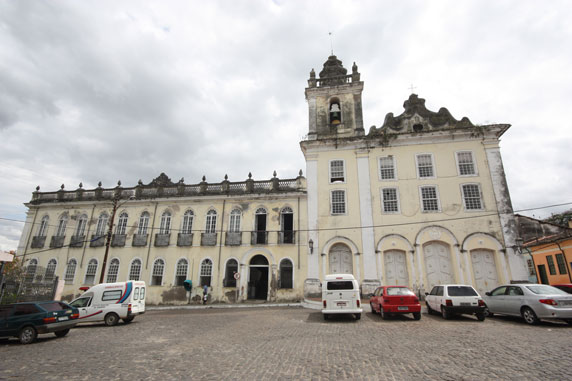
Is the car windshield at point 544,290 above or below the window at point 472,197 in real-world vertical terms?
below

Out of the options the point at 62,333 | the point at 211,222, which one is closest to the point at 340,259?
the point at 211,222

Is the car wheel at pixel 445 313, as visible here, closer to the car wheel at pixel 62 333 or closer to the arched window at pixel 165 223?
the car wheel at pixel 62 333

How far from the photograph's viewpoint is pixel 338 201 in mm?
22219

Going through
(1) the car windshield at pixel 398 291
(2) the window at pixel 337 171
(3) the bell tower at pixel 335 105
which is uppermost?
(3) the bell tower at pixel 335 105

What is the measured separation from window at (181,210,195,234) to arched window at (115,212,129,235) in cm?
556

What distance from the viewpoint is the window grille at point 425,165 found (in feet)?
71.1

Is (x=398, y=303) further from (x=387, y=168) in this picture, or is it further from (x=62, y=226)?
(x=62, y=226)

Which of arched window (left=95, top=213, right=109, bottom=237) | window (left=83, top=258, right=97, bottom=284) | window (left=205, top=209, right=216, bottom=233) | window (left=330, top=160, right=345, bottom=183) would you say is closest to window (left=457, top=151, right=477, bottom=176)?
window (left=330, top=160, right=345, bottom=183)

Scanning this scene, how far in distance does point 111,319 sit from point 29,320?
403 centimetres

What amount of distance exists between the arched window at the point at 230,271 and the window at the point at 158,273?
5461 mm

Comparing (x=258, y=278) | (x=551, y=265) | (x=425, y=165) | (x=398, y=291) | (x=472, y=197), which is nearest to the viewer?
(x=398, y=291)

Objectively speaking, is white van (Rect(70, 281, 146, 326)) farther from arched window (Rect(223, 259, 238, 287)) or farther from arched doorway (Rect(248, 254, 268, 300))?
arched doorway (Rect(248, 254, 268, 300))

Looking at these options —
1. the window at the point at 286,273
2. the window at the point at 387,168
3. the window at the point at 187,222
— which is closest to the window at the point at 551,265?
the window at the point at 387,168

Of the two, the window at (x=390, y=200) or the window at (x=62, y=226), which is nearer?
the window at (x=390, y=200)
